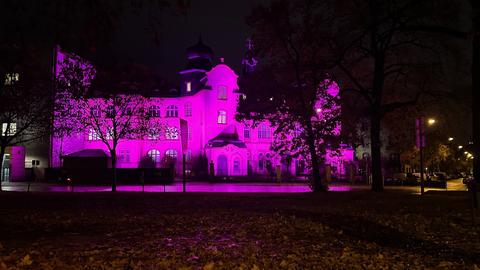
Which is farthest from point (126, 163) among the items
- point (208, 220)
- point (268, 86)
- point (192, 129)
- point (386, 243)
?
point (386, 243)

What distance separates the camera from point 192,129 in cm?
6581

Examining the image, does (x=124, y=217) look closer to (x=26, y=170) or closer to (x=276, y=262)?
(x=276, y=262)

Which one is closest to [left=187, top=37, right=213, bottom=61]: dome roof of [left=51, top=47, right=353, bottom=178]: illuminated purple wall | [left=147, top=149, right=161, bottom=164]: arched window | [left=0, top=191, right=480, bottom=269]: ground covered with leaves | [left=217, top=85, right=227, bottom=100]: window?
[left=51, top=47, right=353, bottom=178]: illuminated purple wall

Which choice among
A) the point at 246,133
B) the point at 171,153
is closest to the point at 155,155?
the point at 171,153

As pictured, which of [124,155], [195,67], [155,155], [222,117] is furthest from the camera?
[195,67]

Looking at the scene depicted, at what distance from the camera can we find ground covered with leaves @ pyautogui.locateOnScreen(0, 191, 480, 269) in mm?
6848

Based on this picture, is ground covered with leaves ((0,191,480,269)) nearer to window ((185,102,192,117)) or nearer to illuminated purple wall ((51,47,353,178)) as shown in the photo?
illuminated purple wall ((51,47,353,178))

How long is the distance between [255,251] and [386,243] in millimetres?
2649

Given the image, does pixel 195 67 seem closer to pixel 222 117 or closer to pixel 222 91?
pixel 222 91

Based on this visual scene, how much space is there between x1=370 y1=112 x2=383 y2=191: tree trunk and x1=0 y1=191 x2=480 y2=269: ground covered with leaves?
1170 cm

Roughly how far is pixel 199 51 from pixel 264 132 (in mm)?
15624

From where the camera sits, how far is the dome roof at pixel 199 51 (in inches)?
2660

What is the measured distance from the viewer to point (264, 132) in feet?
221

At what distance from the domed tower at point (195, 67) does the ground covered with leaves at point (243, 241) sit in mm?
54043
